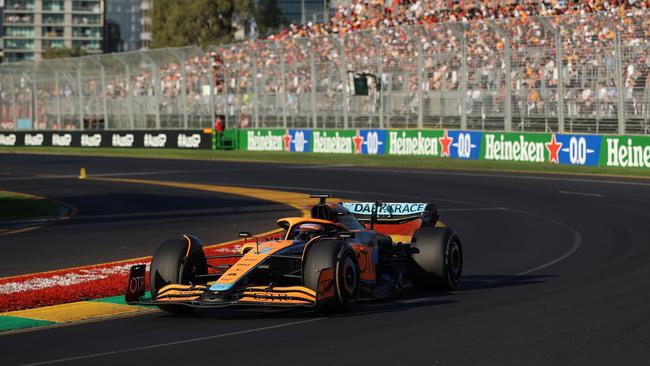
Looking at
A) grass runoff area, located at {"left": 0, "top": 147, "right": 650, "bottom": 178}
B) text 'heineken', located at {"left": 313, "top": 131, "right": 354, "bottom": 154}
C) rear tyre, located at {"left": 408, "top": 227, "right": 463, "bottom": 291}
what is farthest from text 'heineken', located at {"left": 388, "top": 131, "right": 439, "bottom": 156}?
rear tyre, located at {"left": 408, "top": 227, "right": 463, "bottom": 291}

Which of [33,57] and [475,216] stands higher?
[33,57]

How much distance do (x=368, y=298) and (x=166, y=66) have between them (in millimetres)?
45417

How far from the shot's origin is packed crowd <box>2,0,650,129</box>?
118 feet

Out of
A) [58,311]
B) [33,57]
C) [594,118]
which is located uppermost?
[33,57]

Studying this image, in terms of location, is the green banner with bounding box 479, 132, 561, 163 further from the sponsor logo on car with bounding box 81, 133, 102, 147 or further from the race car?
the sponsor logo on car with bounding box 81, 133, 102, 147

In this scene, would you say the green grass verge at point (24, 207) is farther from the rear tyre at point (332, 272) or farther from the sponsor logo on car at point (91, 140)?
the sponsor logo on car at point (91, 140)

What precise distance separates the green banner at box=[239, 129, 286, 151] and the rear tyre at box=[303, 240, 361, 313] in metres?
38.9

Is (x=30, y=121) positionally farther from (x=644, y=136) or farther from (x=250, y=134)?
(x=644, y=136)

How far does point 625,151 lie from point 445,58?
30.1 ft

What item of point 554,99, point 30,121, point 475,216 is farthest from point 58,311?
point 30,121

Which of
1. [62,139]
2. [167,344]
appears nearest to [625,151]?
[167,344]

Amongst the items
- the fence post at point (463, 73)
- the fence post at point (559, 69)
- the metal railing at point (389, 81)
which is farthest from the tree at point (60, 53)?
the fence post at point (559, 69)

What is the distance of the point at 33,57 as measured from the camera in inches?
7446

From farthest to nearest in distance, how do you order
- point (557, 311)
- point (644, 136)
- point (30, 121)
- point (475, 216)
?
point (30, 121) → point (644, 136) → point (475, 216) → point (557, 311)
